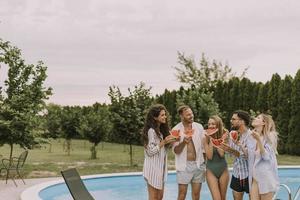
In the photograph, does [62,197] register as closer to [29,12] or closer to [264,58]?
[29,12]

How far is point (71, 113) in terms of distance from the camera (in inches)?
1097

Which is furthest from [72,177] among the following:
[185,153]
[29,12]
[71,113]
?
[71,113]

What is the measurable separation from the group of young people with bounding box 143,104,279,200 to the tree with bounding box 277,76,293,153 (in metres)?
17.0

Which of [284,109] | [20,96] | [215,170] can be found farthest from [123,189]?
[284,109]

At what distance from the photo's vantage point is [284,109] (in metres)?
23.4

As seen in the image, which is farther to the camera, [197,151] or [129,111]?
[129,111]

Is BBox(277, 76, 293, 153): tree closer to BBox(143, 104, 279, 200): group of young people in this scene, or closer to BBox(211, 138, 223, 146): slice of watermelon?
BBox(143, 104, 279, 200): group of young people

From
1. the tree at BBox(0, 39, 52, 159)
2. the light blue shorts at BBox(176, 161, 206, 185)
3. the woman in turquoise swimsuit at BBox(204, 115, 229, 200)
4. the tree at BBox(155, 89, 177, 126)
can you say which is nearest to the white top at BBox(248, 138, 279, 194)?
the woman in turquoise swimsuit at BBox(204, 115, 229, 200)

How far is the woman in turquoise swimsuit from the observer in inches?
269

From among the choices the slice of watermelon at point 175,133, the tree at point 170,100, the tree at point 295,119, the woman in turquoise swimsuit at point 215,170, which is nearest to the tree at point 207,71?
the tree at point 170,100

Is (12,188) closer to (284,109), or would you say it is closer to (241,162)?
(241,162)

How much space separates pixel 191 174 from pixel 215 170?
381 millimetres

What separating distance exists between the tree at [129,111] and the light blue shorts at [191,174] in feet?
34.8

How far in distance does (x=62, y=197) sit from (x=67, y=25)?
1049 cm
